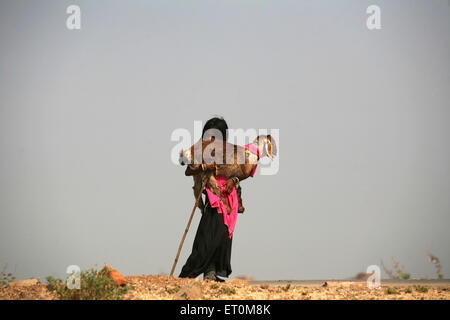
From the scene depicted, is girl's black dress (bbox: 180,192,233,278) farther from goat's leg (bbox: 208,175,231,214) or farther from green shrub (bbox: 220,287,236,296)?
green shrub (bbox: 220,287,236,296)

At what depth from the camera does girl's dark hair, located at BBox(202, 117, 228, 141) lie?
29.6ft

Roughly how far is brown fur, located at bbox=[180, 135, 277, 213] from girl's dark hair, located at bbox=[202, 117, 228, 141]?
176 millimetres

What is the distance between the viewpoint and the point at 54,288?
7.16m

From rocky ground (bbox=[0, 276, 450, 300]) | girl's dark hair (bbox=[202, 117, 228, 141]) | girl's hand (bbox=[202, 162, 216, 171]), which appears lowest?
rocky ground (bbox=[0, 276, 450, 300])

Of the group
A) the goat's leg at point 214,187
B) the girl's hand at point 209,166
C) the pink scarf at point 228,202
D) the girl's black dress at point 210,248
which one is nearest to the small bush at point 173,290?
the girl's black dress at point 210,248

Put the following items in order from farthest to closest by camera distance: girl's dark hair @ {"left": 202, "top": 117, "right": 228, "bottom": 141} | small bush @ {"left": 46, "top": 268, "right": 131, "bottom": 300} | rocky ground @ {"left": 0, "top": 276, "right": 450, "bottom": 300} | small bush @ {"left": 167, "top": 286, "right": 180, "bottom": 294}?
girl's dark hair @ {"left": 202, "top": 117, "right": 228, "bottom": 141} → small bush @ {"left": 167, "top": 286, "right": 180, "bottom": 294} → rocky ground @ {"left": 0, "top": 276, "right": 450, "bottom": 300} → small bush @ {"left": 46, "top": 268, "right": 131, "bottom": 300}

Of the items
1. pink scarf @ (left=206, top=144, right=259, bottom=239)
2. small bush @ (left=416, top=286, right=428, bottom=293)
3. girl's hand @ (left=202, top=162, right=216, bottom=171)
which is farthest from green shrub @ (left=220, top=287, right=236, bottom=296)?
small bush @ (left=416, top=286, right=428, bottom=293)

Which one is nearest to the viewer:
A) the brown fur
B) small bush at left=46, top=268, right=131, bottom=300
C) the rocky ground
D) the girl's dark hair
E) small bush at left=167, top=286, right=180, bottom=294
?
small bush at left=46, top=268, right=131, bottom=300

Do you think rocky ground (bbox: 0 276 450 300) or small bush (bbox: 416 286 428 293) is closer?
rocky ground (bbox: 0 276 450 300)

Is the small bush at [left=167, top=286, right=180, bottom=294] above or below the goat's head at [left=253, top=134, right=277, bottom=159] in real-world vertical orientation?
below

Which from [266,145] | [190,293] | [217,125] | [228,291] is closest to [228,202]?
[266,145]
